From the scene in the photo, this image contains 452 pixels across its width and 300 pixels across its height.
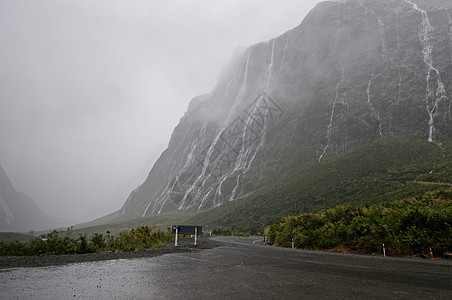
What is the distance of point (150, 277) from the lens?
7176 mm

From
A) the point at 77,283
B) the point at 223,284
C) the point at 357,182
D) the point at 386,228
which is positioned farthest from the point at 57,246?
the point at 357,182

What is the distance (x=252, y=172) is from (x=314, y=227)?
7108 centimetres

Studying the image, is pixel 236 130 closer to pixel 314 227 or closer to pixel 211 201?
pixel 211 201

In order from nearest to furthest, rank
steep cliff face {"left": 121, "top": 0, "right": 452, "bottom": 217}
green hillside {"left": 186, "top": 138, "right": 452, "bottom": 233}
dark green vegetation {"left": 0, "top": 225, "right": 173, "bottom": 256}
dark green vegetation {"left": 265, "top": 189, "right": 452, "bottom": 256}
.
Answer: dark green vegetation {"left": 265, "top": 189, "right": 452, "bottom": 256}, dark green vegetation {"left": 0, "top": 225, "right": 173, "bottom": 256}, green hillside {"left": 186, "top": 138, "right": 452, "bottom": 233}, steep cliff face {"left": 121, "top": 0, "right": 452, "bottom": 217}

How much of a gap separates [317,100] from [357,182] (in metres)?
48.3

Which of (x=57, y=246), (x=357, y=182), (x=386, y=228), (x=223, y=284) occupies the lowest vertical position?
(x=57, y=246)

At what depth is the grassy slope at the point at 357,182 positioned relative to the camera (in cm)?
3944

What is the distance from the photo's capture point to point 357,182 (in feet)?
153

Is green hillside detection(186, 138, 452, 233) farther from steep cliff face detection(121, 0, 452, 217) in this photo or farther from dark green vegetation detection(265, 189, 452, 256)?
dark green vegetation detection(265, 189, 452, 256)

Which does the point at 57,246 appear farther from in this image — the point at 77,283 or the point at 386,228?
the point at 386,228

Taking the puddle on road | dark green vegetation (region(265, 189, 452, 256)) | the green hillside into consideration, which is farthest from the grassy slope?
the puddle on road

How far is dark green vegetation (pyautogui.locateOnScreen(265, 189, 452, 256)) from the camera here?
12016 mm

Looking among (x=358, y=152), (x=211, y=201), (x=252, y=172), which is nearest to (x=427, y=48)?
(x=358, y=152)

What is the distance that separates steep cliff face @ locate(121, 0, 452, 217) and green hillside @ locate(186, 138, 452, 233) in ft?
30.4
